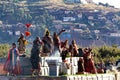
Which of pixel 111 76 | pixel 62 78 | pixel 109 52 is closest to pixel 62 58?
pixel 62 78

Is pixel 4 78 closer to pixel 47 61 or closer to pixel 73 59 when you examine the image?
pixel 47 61

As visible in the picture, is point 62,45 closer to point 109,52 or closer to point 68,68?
point 68,68

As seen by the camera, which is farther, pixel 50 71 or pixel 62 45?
pixel 62 45

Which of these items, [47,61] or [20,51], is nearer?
[47,61]

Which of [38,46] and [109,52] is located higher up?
[38,46]

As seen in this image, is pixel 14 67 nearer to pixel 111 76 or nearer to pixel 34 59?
pixel 34 59

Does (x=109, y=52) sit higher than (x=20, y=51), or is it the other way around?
(x=20, y=51)

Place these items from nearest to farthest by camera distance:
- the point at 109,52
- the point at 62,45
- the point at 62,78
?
the point at 62,78 < the point at 62,45 < the point at 109,52

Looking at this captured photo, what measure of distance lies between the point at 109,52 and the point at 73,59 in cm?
4552

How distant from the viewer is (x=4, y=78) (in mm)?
31359

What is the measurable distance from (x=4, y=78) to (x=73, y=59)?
13.3 ft

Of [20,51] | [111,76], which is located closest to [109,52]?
[111,76]

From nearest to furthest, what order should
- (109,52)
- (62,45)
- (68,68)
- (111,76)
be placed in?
(68,68) < (62,45) < (111,76) < (109,52)

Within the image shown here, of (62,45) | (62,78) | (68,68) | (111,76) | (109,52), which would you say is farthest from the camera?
(109,52)
